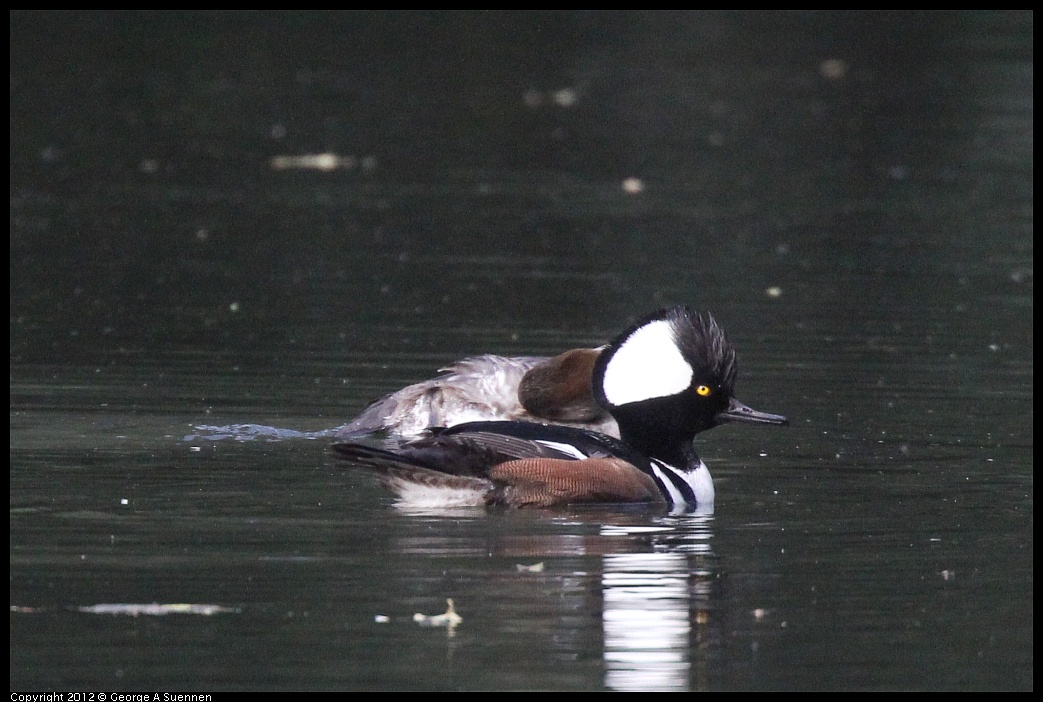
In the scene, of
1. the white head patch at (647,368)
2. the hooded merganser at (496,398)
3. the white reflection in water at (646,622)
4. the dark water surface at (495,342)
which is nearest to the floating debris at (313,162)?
the dark water surface at (495,342)

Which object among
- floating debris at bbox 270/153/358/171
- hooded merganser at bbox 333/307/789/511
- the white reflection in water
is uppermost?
floating debris at bbox 270/153/358/171

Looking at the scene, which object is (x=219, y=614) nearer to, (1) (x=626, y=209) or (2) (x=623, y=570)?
(2) (x=623, y=570)

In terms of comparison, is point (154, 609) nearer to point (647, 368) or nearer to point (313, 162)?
point (647, 368)

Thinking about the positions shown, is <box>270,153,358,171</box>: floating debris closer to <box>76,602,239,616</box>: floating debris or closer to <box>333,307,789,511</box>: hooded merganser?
<box>333,307,789,511</box>: hooded merganser

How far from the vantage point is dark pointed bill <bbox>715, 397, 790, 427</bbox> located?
10227mm

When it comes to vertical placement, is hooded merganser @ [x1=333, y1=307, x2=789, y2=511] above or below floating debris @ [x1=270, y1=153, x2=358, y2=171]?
below

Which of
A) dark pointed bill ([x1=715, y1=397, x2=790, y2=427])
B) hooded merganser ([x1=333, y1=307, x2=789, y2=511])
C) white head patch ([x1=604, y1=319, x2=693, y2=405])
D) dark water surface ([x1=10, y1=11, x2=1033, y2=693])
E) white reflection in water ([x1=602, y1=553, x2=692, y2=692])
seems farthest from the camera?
dark pointed bill ([x1=715, y1=397, x2=790, y2=427])

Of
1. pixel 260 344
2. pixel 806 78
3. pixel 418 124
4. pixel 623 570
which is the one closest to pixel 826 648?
pixel 623 570

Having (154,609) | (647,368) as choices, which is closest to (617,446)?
(647,368)

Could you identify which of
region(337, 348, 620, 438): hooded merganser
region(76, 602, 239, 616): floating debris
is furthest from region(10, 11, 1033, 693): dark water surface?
region(337, 348, 620, 438): hooded merganser

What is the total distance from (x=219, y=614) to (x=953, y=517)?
3.58 metres

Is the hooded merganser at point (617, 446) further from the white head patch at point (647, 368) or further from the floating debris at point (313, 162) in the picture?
the floating debris at point (313, 162)

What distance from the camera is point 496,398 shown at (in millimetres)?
11594

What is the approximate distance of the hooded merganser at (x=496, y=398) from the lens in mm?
11172
